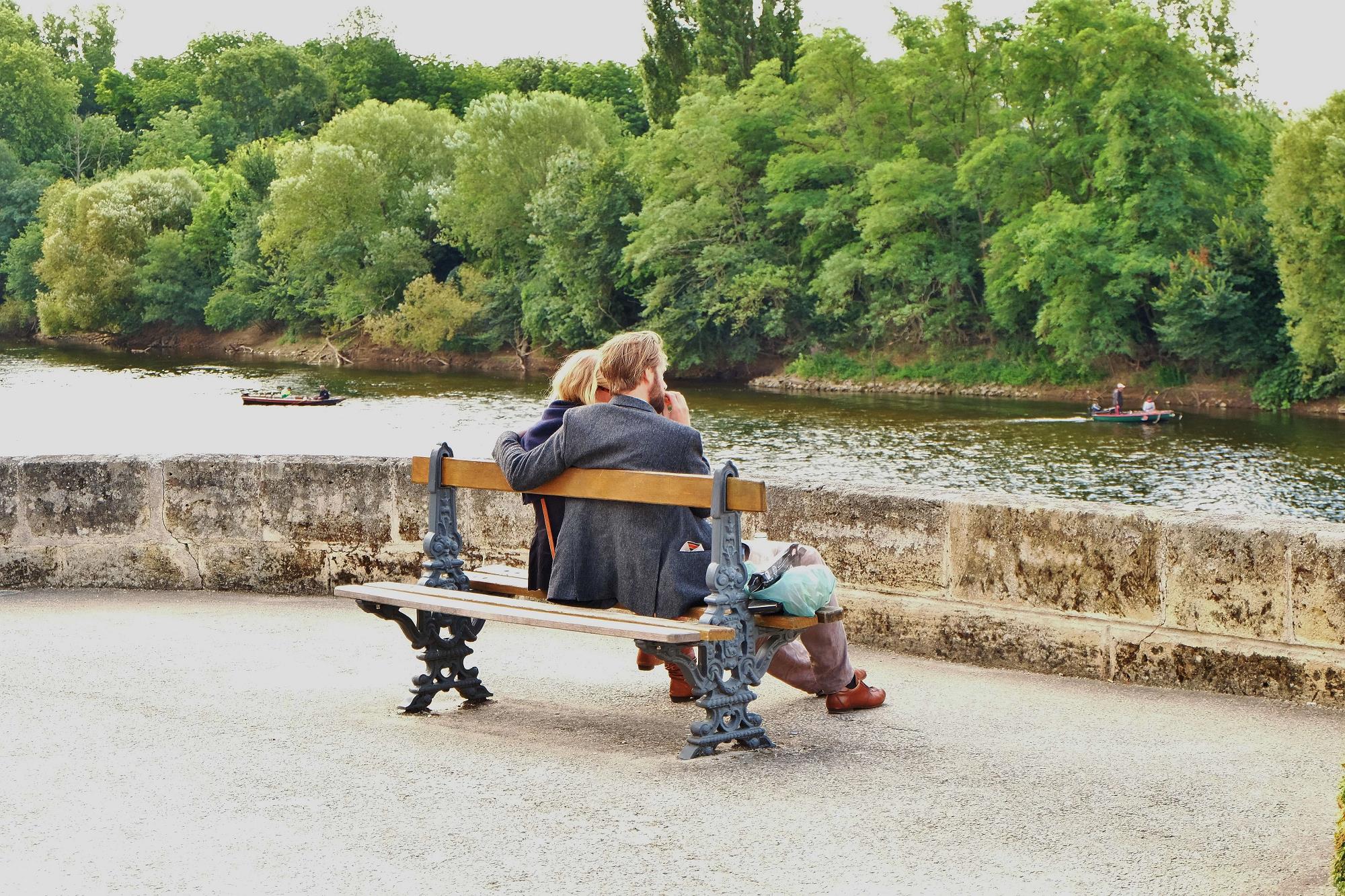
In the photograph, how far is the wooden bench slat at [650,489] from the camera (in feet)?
15.2

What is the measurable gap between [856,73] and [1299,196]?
59.6 feet

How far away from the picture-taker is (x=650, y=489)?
480cm

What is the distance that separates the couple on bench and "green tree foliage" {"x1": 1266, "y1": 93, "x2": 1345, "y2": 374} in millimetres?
38747

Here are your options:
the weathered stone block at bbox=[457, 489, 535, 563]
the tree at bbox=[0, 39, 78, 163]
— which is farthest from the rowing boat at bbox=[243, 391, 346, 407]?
the tree at bbox=[0, 39, 78, 163]

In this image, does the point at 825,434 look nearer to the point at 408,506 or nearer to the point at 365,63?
the point at 408,506

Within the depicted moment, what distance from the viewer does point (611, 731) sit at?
503 cm

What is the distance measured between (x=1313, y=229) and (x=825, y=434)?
13627 millimetres

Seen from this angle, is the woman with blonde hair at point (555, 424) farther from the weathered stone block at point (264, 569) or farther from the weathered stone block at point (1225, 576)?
the weathered stone block at point (264, 569)

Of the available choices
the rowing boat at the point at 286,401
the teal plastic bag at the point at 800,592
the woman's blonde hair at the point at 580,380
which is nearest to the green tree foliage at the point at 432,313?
the rowing boat at the point at 286,401

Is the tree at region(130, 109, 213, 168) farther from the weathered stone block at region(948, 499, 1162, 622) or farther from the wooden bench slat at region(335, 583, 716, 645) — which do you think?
the wooden bench slat at region(335, 583, 716, 645)

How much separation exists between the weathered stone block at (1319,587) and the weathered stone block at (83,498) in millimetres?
5035

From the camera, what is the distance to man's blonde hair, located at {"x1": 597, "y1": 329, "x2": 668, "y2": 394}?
496 cm

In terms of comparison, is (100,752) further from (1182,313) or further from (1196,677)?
(1182,313)

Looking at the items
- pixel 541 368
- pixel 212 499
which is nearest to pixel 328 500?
pixel 212 499
